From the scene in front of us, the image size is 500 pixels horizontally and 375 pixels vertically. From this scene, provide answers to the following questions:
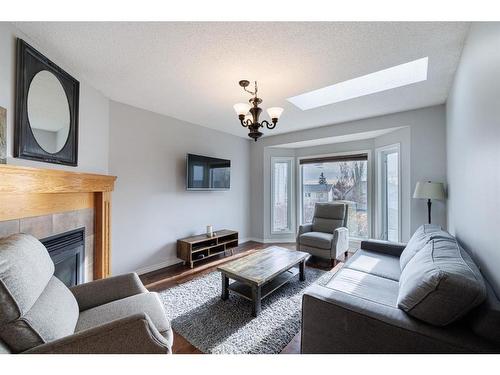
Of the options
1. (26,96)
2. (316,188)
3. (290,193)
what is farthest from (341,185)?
(26,96)

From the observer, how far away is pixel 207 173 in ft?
12.3

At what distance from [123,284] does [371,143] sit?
419 cm

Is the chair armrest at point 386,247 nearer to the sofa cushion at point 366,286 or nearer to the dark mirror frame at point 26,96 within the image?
the sofa cushion at point 366,286

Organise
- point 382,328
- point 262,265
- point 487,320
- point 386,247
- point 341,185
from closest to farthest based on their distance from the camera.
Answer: point 487,320
point 382,328
point 262,265
point 386,247
point 341,185

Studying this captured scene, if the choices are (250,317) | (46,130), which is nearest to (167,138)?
(46,130)

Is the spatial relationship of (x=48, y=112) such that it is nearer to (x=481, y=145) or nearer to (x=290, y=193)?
(x=481, y=145)

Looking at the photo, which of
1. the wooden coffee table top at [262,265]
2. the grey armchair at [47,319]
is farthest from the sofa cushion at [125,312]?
the wooden coffee table top at [262,265]

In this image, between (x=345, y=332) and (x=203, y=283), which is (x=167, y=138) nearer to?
(x=203, y=283)

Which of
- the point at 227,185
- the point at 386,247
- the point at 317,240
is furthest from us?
the point at 227,185

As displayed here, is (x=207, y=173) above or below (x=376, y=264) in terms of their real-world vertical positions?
above

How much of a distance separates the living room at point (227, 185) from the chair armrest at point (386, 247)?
0.02 meters

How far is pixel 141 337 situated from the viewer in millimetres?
964

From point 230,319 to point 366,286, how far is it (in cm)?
120

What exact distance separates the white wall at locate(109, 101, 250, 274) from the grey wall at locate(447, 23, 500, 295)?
3357 mm
